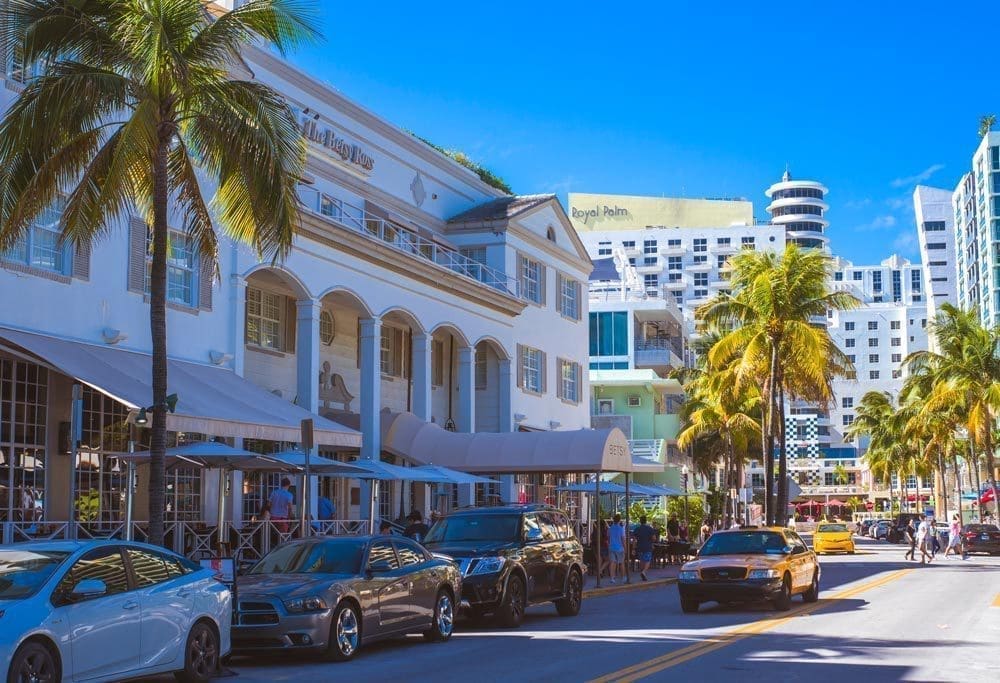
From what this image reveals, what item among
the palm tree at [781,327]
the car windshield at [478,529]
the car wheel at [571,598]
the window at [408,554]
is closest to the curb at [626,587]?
the car wheel at [571,598]

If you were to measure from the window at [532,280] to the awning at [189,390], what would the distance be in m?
18.3

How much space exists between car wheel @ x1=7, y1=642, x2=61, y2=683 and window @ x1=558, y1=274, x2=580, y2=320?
38.9 meters

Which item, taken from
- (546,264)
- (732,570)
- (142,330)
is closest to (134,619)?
(732,570)

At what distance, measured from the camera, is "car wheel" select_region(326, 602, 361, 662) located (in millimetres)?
15180

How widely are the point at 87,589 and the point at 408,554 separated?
6566mm

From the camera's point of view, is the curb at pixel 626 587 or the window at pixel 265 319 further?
the window at pixel 265 319

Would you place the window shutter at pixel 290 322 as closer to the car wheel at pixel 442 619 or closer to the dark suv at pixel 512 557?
the dark suv at pixel 512 557

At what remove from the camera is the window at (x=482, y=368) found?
43.9 meters

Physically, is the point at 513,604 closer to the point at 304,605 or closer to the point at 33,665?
the point at 304,605

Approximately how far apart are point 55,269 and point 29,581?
13.1 m

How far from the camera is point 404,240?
3738 cm

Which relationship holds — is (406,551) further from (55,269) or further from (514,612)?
(55,269)

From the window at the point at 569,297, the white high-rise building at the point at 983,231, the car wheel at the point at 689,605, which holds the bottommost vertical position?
the car wheel at the point at 689,605

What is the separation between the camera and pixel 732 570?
2220cm
